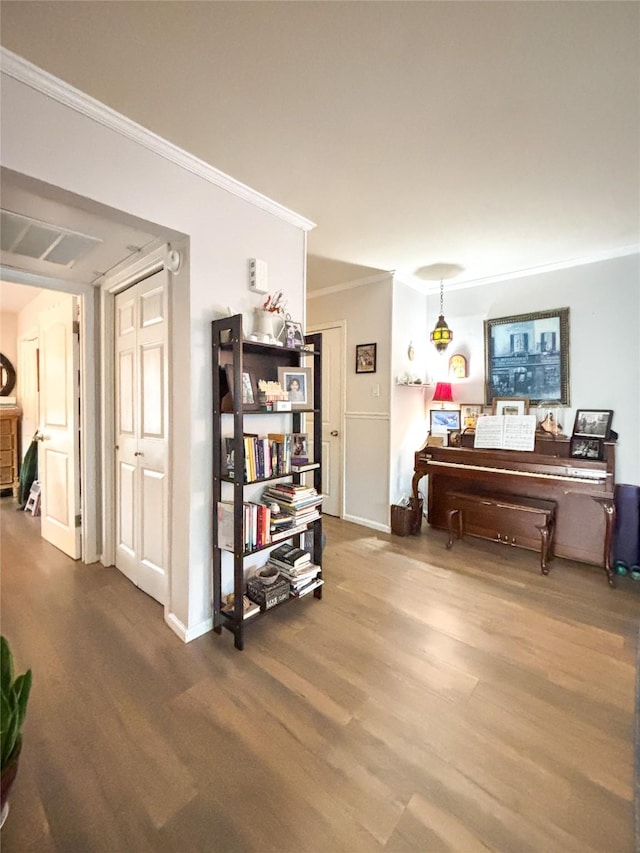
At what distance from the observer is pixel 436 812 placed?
1128 millimetres

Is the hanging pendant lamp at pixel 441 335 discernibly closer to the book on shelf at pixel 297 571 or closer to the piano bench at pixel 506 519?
the piano bench at pixel 506 519

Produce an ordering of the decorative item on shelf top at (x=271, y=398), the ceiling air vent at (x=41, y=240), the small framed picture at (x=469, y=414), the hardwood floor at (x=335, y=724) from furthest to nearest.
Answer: the small framed picture at (x=469, y=414), the decorative item on shelf top at (x=271, y=398), the ceiling air vent at (x=41, y=240), the hardwood floor at (x=335, y=724)

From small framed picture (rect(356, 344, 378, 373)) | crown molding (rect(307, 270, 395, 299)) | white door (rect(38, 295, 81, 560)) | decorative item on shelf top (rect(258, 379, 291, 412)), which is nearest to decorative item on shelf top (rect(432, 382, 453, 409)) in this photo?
small framed picture (rect(356, 344, 378, 373))

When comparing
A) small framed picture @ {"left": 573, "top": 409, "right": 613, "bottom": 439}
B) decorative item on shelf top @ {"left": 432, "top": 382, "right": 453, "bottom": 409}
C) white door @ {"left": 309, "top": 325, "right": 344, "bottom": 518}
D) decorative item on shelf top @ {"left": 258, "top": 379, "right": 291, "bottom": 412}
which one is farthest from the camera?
white door @ {"left": 309, "top": 325, "right": 344, "bottom": 518}

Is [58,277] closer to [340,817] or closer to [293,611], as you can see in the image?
[293,611]

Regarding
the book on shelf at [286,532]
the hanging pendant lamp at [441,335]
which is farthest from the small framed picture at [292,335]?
the hanging pendant lamp at [441,335]

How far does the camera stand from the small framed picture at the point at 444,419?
380 centimetres

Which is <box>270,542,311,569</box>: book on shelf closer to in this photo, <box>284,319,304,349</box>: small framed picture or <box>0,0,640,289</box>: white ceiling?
<box>284,319,304,349</box>: small framed picture

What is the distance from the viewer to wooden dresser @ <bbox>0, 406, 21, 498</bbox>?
4.61 metres

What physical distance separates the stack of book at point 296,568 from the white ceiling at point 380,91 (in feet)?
7.26

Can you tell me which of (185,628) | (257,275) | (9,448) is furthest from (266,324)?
(9,448)

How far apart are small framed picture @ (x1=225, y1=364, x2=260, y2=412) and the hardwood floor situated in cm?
128

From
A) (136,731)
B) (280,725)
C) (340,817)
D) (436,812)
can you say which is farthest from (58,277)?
(436,812)

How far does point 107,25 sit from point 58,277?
1.83 m
